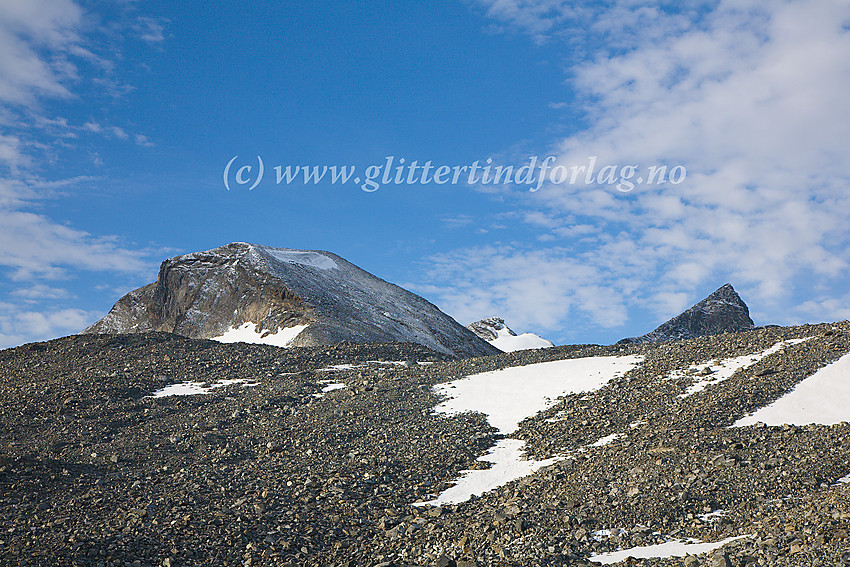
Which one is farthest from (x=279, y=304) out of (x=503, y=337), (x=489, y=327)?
(x=489, y=327)

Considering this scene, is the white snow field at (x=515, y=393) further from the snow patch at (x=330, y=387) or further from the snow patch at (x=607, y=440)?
the snow patch at (x=330, y=387)

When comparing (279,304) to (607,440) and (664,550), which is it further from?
(664,550)

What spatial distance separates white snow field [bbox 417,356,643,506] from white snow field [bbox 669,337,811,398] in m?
2.47

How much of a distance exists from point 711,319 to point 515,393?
3321 inches

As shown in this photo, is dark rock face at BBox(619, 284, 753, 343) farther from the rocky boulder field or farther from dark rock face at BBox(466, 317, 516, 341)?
the rocky boulder field

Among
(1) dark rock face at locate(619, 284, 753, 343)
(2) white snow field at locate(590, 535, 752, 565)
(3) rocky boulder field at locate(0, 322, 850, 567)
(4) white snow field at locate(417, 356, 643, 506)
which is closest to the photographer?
(2) white snow field at locate(590, 535, 752, 565)

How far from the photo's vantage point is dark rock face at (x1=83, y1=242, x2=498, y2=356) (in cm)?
5472

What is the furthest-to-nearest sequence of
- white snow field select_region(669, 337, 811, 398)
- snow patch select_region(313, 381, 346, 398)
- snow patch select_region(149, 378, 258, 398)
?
snow patch select_region(149, 378, 258, 398), snow patch select_region(313, 381, 346, 398), white snow field select_region(669, 337, 811, 398)

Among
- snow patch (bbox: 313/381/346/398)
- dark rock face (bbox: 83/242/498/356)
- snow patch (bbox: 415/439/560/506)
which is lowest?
snow patch (bbox: 415/439/560/506)

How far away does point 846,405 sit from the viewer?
59.7 feet

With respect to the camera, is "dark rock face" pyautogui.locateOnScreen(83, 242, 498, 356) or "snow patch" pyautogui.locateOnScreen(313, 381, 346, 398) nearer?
"snow patch" pyautogui.locateOnScreen(313, 381, 346, 398)

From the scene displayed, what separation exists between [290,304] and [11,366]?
26.0m

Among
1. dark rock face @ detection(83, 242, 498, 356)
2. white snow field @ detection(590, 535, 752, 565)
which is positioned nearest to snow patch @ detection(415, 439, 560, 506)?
white snow field @ detection(590, 535, 752, 565)

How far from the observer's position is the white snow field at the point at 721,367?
21312 mm
